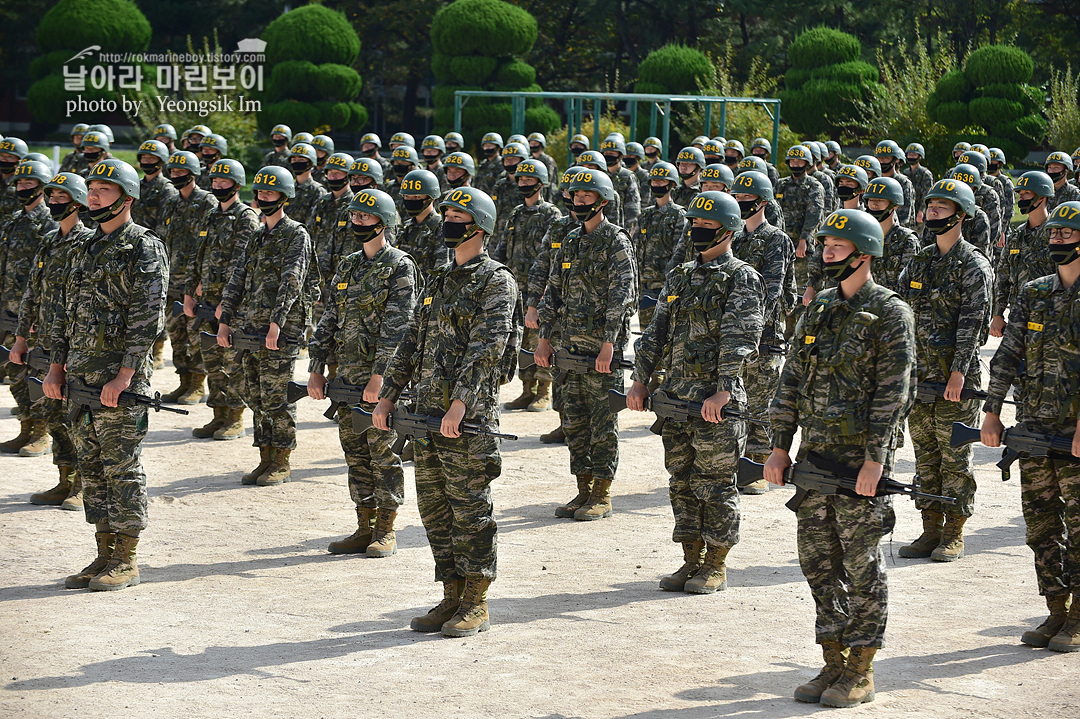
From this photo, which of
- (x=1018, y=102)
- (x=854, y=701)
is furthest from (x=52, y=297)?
(x=1018, y=102)

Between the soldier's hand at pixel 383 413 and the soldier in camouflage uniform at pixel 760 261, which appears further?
the soldier in camouflage uniform at pixel 760 261

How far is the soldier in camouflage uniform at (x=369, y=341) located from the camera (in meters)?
8.75

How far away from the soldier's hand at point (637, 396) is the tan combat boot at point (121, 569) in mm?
3117

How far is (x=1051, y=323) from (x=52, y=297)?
6.13 metres

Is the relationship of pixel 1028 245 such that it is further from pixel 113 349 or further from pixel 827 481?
pixel 113 349

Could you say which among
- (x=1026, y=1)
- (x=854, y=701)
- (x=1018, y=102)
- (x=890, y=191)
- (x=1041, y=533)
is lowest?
(x=854, y=701)

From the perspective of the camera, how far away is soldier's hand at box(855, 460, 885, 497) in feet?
20.9

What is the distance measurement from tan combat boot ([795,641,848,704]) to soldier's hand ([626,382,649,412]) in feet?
6.66

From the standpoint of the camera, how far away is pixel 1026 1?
4175cm

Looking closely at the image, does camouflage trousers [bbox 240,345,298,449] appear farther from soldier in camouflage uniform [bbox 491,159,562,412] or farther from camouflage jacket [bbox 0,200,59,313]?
soldier in camouflage uniform [bbox 491,159,562,412]

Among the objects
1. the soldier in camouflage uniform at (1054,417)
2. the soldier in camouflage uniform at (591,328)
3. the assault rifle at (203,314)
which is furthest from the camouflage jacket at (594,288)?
the assault rifle at (203,314)

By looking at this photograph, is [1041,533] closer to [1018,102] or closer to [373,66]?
[1018,102]

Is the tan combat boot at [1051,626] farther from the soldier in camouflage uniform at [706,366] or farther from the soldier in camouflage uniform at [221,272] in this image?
the soldier in camouflage uniform at [221,272]

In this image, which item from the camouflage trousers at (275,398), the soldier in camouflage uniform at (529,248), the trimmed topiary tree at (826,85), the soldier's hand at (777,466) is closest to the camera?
the soldier's hand at (777,466)
